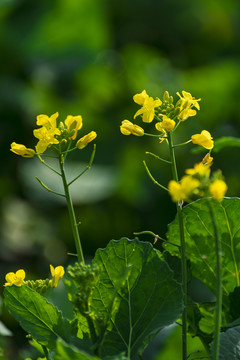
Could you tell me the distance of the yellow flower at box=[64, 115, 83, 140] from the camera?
0.41 meters

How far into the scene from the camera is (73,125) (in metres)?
0.42

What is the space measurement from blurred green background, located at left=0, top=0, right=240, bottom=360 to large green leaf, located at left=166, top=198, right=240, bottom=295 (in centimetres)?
153

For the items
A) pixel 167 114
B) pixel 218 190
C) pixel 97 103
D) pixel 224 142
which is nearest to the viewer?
pixel 218 190

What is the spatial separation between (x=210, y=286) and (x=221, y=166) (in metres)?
1.95

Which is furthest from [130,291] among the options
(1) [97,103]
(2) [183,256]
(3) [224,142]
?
(1) [97,103]

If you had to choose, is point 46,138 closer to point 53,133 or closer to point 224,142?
point 53,133

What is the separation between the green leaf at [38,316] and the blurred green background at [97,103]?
1.56 meters

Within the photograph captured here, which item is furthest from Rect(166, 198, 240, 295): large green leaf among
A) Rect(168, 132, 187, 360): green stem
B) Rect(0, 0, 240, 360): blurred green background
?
Rect(0, 0, 240, 360): blurred green background

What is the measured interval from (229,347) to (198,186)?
0.13 m

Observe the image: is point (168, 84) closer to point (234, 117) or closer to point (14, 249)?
point (234, 117)

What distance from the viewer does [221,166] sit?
2387 mm

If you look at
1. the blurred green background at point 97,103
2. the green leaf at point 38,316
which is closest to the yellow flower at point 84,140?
the green leaf at point 38,316

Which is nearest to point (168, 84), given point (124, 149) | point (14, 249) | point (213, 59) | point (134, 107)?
point (134, 107)

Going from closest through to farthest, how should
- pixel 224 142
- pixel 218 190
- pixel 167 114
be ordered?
1. pixel 218 190
2. pixel 167 114
3. pixel 224 142
